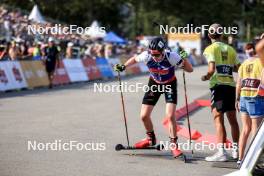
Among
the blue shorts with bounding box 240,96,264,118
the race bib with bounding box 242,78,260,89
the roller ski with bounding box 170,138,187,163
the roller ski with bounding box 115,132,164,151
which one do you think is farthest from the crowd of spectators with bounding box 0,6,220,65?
the blue shorts with bounding box 240,96,264,118

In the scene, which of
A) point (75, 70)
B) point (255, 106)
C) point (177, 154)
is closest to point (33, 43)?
point (75, 70)

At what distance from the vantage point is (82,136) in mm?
11422

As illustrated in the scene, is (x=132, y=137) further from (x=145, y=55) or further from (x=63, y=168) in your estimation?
(x=63, y=168)

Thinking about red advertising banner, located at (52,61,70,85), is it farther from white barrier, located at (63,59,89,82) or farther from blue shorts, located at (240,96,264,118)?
blue shorts, located at (240,96,264,118)

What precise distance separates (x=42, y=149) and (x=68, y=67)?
17.4m

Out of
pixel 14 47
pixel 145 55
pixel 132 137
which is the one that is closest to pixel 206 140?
pixel 132 137

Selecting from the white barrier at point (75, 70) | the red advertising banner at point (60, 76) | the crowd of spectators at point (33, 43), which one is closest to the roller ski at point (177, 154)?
the crowd of spectators at point (33, 43)

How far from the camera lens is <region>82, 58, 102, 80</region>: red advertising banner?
29438mm

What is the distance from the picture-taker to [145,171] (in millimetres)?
8500

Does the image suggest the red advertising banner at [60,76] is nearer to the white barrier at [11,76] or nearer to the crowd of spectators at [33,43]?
the crowd of spectators at [33,43]

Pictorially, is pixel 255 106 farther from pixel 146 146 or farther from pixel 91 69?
pixel 91 69

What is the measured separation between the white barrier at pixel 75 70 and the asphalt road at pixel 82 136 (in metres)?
7.00

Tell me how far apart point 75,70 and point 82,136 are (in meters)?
16.7

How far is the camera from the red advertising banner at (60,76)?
84.5ft
